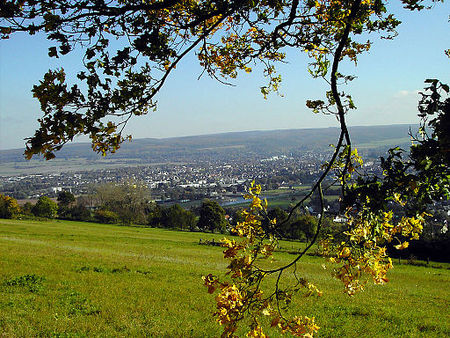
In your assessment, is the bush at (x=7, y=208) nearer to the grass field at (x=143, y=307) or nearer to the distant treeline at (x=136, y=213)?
the distant treeline at (x=136, y=213)

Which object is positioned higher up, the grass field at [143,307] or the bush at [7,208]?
the grass field at [143,307]

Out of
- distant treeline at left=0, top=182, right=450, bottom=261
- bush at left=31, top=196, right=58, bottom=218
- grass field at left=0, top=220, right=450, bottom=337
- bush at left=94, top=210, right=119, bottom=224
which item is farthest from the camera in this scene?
bush at left=94, top=210, right=119, bottom=224

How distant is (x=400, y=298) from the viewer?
13398 millimetres

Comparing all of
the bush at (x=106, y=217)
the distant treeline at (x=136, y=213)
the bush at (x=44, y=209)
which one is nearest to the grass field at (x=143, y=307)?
the distant treeline at (x=136, y=213)

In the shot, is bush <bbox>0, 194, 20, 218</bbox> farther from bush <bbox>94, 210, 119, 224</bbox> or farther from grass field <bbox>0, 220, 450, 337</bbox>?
grass field <bbox>0, 220, 450, 337</bbox>

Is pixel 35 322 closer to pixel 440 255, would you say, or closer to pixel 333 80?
pixel 333 80

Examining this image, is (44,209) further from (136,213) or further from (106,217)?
(136,213)

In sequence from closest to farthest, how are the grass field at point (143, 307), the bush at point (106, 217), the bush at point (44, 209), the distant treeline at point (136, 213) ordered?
the grass field at point (143, 307), the distant treeline at point (136, 213), the bush at point (44, 209), the bush at point (106, 217)

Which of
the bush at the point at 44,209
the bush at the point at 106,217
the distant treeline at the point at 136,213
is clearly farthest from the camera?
the bush at the point at 106,217

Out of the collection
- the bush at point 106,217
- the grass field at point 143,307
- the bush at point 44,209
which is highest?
the grass field at point 143,307

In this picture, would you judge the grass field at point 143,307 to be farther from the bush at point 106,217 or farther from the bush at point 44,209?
the bush at point 44,209

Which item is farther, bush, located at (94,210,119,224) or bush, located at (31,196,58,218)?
bush, located at (94,210,119,224)

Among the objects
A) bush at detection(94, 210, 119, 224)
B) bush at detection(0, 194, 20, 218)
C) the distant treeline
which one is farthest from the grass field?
bush at detection(94, 210, 119, 224)

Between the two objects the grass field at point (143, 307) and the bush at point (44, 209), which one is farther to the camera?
the bush at point (44, 209)
